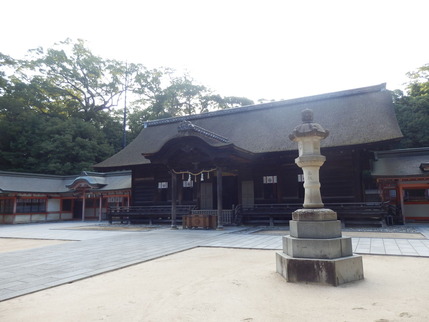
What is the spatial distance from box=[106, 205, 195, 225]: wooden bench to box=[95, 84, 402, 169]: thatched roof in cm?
294

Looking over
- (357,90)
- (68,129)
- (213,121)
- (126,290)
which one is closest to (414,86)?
(357,90)

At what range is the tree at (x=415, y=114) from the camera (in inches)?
941

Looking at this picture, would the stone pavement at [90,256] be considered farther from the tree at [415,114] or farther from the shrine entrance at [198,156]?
the tree at [415,114]

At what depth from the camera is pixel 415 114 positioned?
24531 millimetres

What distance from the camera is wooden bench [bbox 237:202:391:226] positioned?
1306 cm

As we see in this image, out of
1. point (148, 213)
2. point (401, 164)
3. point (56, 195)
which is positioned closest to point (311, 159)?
point (401, 164)

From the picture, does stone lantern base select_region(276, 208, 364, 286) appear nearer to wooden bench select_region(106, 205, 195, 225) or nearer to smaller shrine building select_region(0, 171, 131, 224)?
wooden bench select_region(106, 205, 195, 225)

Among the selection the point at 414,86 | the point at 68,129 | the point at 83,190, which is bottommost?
the point at 83,190

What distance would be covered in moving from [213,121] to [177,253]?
46.9 feet

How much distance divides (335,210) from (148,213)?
10300 mm

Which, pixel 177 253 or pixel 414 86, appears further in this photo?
pixel 414 86

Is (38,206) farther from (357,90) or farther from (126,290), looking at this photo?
(357,90)

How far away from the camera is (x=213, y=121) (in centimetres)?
2131

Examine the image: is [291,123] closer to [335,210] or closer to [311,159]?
[335,210]
